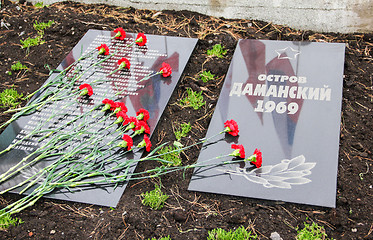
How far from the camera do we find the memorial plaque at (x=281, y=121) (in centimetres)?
275

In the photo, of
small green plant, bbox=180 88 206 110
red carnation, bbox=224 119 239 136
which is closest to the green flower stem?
small green plant, bbox=180 88 206 110

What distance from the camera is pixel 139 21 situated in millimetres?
4582

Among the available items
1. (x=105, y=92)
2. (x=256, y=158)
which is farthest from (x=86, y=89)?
(x=256, y=158)

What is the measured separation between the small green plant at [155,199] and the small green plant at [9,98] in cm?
163

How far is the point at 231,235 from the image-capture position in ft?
8.36

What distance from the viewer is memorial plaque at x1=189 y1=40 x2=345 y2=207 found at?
275cm

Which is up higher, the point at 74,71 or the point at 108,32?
the point at 108,32

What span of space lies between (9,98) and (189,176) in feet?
6.06

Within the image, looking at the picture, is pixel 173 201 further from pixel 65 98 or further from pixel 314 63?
pixel 314 63

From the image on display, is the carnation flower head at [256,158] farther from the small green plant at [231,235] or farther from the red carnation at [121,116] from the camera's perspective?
the red carnation at [121,116]

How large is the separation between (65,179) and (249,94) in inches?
60.5

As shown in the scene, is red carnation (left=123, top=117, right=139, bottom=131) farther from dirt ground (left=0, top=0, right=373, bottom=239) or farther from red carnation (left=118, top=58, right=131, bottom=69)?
red carnation (left=118, top=58, right=131, bottom=69)

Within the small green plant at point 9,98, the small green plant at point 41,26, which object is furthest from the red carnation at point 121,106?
the small green plant at point 41,26

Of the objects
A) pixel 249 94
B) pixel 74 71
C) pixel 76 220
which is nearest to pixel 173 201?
pixel 76 220
